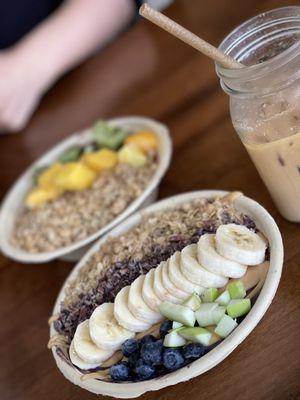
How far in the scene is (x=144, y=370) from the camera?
893 mm

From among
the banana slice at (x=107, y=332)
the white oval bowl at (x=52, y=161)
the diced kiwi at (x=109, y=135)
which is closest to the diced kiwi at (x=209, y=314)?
the banana slice at (x=107, y=332)

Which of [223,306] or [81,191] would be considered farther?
[81,191]

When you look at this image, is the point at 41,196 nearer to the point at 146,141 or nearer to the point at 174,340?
the point at 146,141

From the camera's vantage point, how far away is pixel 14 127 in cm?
187

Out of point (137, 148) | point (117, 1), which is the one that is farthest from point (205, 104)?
point (117, 1)

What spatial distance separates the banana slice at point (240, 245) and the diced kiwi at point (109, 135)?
1.97 ft

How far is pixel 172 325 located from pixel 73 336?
20 cm

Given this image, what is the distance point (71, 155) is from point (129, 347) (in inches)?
28.8

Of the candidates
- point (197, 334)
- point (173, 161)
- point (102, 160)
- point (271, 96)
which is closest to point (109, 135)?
point (102, 160)

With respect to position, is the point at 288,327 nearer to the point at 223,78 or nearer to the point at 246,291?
the point at 246,291

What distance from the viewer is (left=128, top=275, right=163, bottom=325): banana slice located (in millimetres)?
949

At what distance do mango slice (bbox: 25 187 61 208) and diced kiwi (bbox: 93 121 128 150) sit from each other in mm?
164

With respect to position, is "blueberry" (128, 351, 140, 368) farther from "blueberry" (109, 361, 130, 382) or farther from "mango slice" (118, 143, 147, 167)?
"mango slice" (118, 143, 147, 167)

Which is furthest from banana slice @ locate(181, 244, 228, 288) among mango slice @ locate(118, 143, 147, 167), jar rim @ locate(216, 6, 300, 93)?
mango slice @ locate(118, 143, 147, 167)
